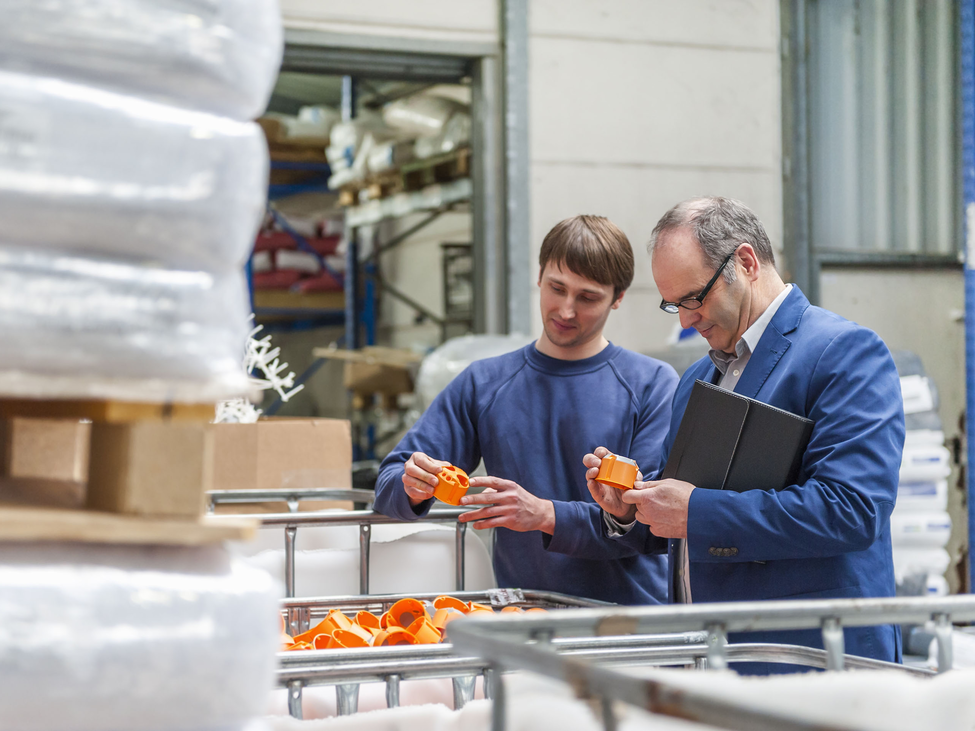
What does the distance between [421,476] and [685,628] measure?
115cm

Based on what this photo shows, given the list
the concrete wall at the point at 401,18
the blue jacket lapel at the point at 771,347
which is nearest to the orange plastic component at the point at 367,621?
the blue jacket lapel at the point at 771,347

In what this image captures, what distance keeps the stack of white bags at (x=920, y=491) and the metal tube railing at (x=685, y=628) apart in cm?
329

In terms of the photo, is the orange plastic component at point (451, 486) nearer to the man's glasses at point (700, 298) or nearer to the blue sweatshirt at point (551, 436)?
the blue sweatshirt at point (551, 436)

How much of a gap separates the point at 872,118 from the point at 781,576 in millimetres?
4045

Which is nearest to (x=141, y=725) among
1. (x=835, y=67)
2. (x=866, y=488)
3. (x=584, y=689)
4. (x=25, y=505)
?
(x=25, y=505)

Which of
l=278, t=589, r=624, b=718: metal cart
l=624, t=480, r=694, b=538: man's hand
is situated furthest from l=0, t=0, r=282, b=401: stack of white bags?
l=624, t=480, r=694, b=538: man's hand

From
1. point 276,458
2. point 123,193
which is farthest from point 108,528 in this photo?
point 276,458

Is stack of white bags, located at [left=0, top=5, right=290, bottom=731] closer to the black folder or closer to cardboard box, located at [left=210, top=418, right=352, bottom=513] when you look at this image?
the black folder

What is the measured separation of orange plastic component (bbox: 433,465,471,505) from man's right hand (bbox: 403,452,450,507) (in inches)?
1.2

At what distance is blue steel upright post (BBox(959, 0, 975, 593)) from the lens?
4.32 metres

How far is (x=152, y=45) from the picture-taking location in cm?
94

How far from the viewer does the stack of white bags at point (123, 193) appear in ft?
2.96

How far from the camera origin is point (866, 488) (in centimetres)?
179

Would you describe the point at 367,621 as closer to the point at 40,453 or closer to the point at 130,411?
the point at 40,453
